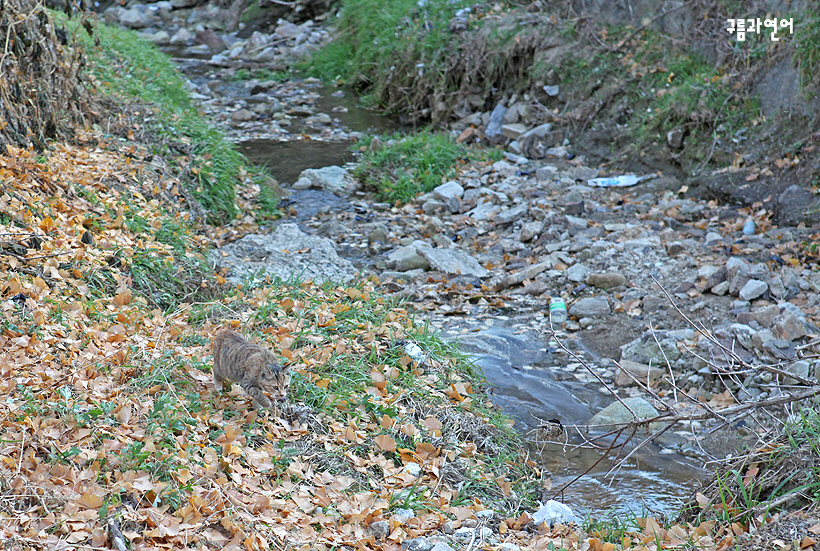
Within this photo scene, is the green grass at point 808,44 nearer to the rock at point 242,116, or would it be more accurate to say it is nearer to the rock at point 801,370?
the rock at point 801,370

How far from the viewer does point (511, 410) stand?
4.67 meters

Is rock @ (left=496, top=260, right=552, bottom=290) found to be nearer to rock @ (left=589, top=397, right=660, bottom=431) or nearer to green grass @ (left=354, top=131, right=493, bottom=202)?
rock @ (left=589, top=397, right=660, bottom=431)

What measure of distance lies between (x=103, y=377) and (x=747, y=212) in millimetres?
6005

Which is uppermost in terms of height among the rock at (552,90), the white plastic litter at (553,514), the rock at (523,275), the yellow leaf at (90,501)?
the yellow leaf at (90,501)

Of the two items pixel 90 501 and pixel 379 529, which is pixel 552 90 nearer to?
pixel 379 529

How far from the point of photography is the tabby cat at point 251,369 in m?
3.26

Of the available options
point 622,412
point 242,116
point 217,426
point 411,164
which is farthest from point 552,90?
point 217,426

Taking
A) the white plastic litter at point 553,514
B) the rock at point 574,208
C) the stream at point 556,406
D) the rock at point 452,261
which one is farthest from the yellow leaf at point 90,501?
the rock at point 574,208

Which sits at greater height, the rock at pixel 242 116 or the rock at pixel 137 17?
the rock at pixel 137 17

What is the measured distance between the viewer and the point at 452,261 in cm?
658

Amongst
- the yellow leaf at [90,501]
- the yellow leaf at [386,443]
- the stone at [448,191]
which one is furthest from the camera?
the stone at [448,191]

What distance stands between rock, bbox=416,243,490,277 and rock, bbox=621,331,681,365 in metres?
1.73

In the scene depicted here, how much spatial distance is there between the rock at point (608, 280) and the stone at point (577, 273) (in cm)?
11

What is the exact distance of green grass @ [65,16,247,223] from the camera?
727 cm
